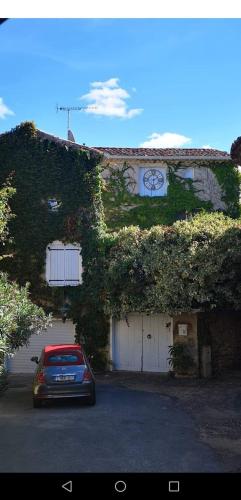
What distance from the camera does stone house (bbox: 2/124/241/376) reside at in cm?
1939

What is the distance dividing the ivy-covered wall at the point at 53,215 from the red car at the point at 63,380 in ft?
26.0

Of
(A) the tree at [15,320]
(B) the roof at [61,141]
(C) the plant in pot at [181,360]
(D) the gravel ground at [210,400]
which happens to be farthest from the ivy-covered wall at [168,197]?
(A) the tree at [15,320]

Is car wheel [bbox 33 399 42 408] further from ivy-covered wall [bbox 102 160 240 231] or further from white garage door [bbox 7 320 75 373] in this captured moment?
ivy-covered wall [bbox 102 160 240 231]

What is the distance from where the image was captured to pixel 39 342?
72.8ft

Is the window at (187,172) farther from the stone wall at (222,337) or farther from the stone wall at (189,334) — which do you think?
the stone wall at (189,334)

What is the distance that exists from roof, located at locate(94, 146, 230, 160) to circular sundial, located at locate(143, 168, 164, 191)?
30.1 inches

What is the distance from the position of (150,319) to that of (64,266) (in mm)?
4233

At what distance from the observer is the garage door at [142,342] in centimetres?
2070

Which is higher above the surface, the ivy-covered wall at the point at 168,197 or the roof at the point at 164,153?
the roof at the point at 164,153

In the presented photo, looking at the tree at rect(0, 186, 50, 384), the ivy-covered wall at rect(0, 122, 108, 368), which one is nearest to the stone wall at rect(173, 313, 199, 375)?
the ivy-covered wall at rect(0, 122, 108, 368)
